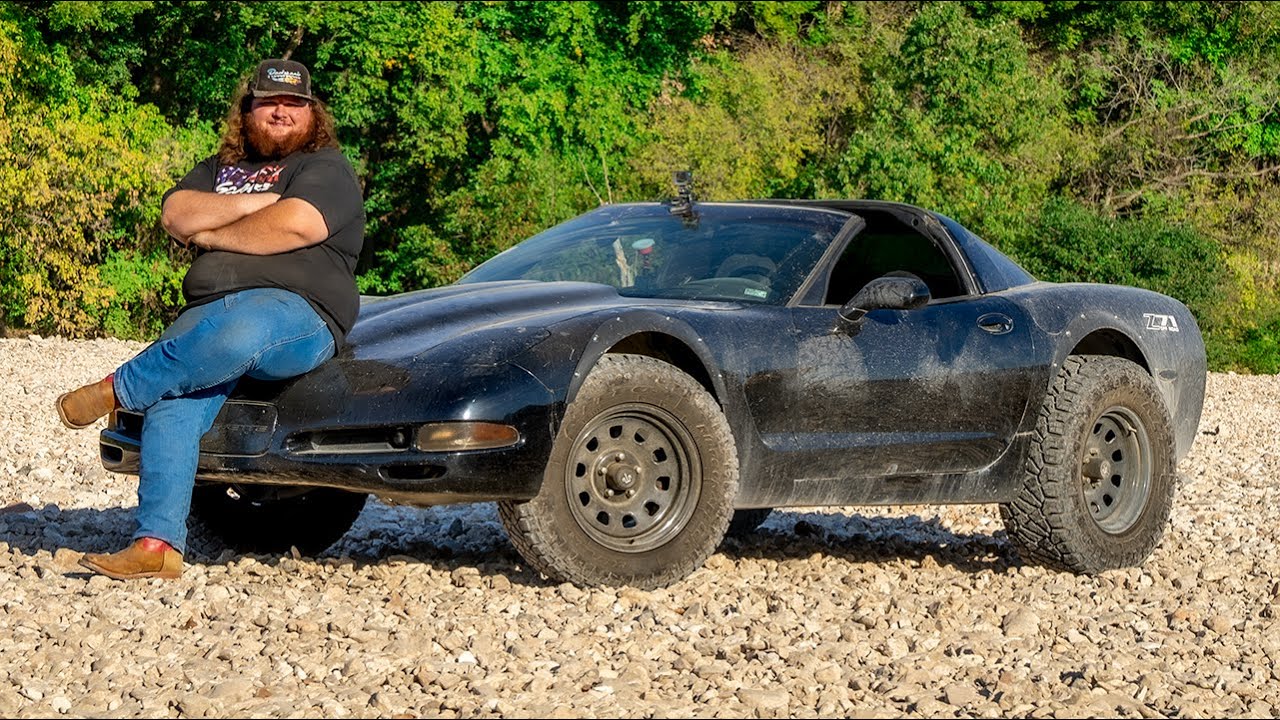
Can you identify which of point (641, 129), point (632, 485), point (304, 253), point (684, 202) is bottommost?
point (641, 129)

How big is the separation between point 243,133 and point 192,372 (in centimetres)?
109

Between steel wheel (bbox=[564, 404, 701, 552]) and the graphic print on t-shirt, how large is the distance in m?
1.55

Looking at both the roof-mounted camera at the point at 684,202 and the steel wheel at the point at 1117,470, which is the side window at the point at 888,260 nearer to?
the roof-mounted camera at the point at 684,202

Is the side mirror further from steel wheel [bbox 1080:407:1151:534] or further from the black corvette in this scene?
steel wheel [bbox 1080:407:1151:534]

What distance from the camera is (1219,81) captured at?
4862cm

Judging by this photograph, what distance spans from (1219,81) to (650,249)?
44107 mm

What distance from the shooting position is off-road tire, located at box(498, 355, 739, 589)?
248 inches

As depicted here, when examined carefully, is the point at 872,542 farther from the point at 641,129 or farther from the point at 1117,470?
the point at 641,129

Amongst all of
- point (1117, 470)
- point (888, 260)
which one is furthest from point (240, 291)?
point (1117, 470)

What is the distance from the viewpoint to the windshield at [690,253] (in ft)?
24.3

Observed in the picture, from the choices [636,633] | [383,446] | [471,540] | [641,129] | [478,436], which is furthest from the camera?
[641,129]

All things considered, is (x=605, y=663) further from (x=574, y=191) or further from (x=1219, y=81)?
(x=1219, y=81)

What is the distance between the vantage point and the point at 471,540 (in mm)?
8625

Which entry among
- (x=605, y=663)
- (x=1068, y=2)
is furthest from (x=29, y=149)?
(x=605, y=663)
